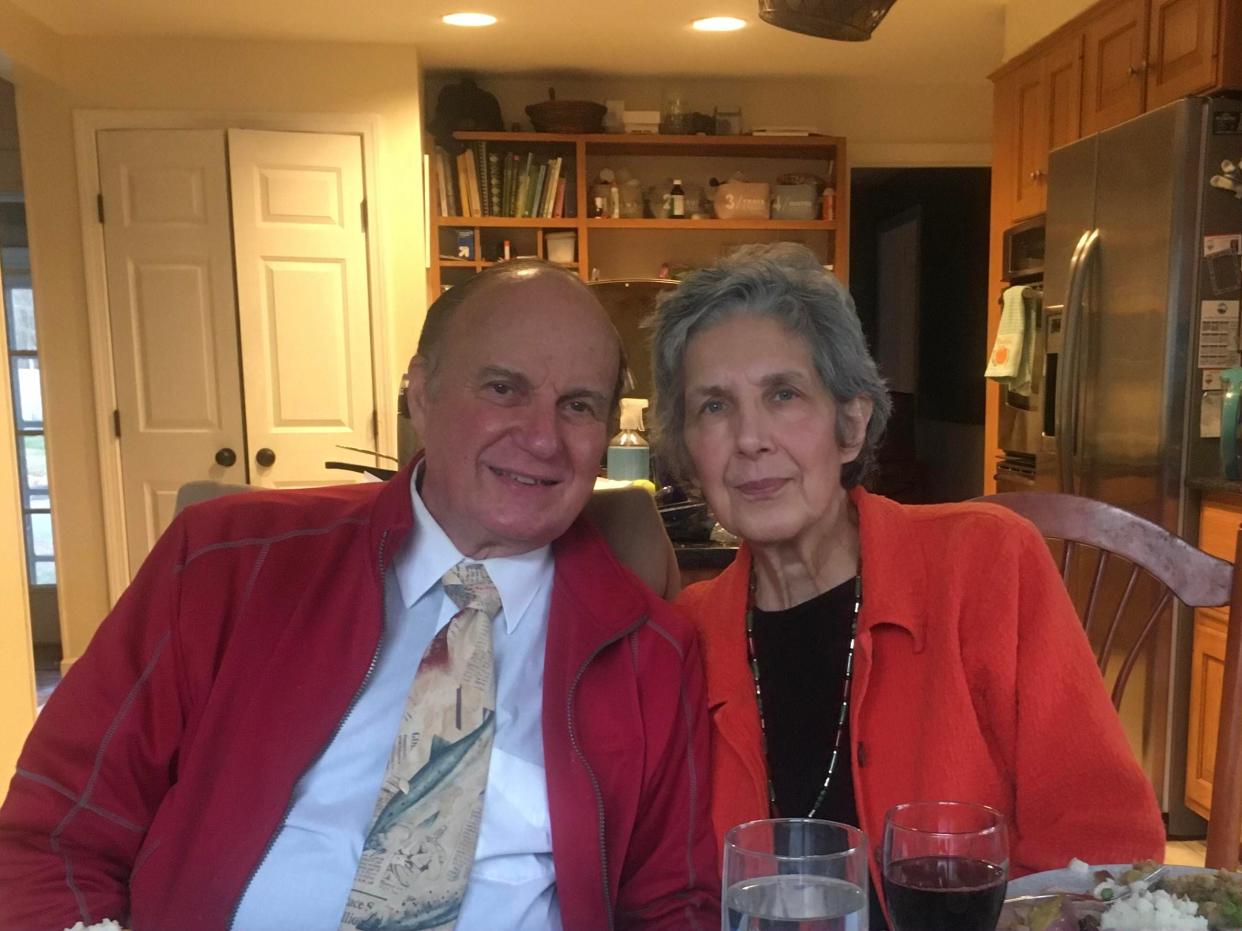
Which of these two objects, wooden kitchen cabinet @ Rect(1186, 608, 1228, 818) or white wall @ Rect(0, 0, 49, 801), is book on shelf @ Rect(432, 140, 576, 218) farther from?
wooden kitchen cabinet @ Rect(1186, 608, 1228, 818)

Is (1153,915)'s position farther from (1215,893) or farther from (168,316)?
(168,316)

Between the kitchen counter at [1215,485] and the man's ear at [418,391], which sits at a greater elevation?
the man's ear at [418,391]

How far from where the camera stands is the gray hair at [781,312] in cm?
120

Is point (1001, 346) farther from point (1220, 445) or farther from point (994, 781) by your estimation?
point (994, 781)

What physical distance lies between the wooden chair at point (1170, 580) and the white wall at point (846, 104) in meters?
3.71

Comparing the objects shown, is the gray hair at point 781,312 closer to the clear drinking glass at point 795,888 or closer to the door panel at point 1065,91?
the clear drinking glass at point 795,888

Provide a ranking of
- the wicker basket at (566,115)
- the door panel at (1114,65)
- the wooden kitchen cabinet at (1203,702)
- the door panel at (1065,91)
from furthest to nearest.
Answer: the wicker basket at (566,115)
the door panel at (1065,91)
the door panel at (1114,65)
the wooden kitchen cabinet at (1203,702)

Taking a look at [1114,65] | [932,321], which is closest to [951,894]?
[1114,65]

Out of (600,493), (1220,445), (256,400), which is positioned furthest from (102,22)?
(1220,445)

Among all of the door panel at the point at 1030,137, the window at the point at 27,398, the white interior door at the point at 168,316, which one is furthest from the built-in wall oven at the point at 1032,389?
the window at the point at 27,398

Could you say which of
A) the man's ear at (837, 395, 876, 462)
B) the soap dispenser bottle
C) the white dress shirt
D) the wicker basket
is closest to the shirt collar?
the white dress shirt

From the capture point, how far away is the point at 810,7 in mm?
2082

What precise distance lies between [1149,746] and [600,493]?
212cm

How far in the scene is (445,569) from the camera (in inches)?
47.3
